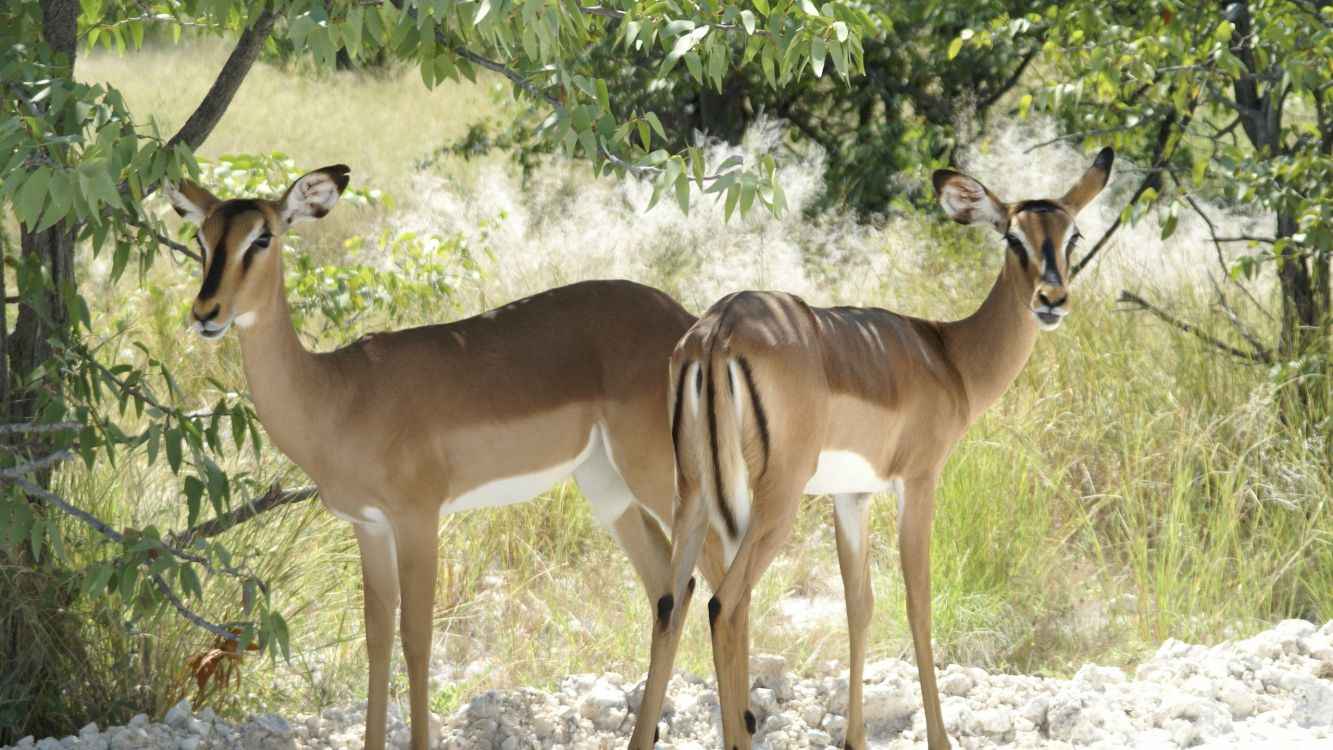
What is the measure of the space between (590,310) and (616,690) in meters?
1.30

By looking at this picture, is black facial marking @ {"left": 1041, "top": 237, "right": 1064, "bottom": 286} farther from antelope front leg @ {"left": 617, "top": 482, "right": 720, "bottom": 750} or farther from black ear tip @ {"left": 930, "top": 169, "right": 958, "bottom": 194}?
antelope front leg @ {"left": 617, "top": 482, "right": 720, "bottom": 750}

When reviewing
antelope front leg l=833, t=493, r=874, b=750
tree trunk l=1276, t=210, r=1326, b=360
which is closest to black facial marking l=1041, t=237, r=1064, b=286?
antelope front leg l=833, t=493, r=874, b=750

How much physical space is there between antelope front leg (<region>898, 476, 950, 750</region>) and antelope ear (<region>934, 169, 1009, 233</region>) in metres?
0.85

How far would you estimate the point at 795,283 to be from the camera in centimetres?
959

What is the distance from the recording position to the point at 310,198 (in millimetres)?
4488

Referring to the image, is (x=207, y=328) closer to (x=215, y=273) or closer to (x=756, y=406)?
(x=215, y=273)

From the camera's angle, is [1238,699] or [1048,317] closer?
[1048,317]

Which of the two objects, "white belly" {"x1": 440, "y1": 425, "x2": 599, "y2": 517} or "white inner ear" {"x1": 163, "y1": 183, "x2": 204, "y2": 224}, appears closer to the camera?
"white inner ear" {"x1": 163, "y1": 183, "x2": 204, "y2": 224}

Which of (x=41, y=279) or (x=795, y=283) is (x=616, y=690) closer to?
(x=41, y=279)

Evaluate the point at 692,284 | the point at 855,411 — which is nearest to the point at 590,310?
the point at 855,411

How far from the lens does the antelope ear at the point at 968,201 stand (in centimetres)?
484

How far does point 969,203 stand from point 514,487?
1.71m

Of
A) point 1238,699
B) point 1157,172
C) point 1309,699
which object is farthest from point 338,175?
Answer: point 1157,172

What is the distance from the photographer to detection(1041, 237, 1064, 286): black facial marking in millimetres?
4555
